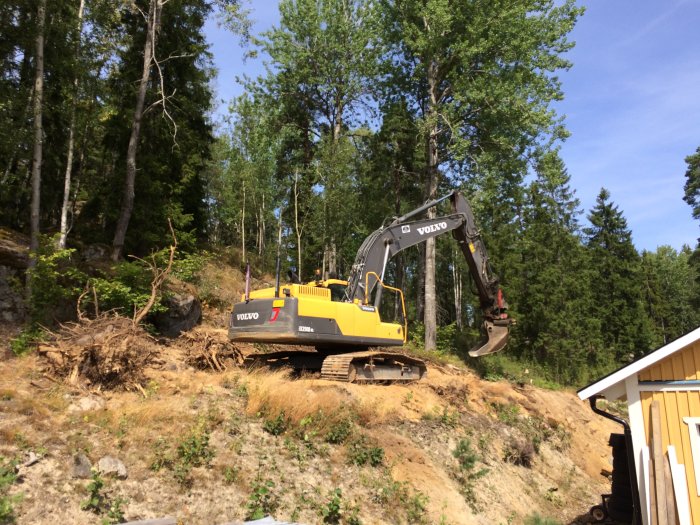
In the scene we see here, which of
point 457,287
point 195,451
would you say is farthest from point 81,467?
point 457,287

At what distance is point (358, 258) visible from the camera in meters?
13.3

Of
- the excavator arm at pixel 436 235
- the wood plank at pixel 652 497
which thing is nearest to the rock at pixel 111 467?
the excavator arm at pixel 436 235

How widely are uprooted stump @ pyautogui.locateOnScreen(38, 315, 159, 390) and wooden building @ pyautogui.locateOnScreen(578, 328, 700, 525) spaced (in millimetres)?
8392

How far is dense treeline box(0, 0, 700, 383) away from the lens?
698 inches

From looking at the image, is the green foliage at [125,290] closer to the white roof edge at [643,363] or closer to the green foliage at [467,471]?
the green foliage at [467,471]

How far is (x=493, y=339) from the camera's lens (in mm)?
14422

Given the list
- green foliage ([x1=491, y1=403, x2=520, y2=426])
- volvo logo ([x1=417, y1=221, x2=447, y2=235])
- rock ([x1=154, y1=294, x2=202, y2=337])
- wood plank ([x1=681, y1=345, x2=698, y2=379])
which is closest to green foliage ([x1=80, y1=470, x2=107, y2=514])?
wood plank ([x1=681, y1=345, x2=698, y2=379])

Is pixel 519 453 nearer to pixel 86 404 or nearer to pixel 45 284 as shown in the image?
pixel 86 404

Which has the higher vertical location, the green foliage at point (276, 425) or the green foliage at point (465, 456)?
the green foliage at point (276, 425)

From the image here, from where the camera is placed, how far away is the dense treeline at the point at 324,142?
58.1ft

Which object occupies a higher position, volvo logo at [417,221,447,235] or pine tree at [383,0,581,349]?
pine tree at [383,0,581,349]

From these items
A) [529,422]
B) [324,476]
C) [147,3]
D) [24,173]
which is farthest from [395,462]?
[147,3]

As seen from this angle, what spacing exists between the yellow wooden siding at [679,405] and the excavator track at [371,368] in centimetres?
605

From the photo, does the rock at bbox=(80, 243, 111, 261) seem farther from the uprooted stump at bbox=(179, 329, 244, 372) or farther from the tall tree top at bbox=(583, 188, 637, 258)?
the tall tree top at bbox=(583, 188, 637, 258)
